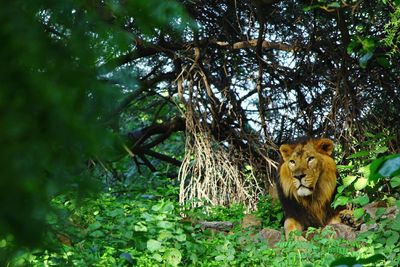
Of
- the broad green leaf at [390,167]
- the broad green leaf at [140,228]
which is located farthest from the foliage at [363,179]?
the broad green leaf at [390,167]

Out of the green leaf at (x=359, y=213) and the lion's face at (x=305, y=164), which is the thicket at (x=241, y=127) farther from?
the lion's face at (x=305, y=164)

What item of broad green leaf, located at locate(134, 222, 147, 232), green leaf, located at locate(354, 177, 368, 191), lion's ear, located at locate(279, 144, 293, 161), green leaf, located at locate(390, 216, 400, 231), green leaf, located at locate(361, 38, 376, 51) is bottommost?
green leaf, located at locate(390, 216, 400, 231)

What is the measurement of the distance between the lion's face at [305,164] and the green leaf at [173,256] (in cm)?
207

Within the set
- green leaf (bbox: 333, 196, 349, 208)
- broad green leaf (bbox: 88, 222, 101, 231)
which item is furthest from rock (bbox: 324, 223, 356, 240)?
broad green leaf (bbox: 88, 222, 101, 231)

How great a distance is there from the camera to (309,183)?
286 inches

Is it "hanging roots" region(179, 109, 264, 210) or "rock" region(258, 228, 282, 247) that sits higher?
"hanging roots" region(179, 109, 264, 210)

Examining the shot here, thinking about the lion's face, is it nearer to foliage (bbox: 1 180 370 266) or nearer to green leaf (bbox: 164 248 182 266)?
foliage (bbox: 1 180 370 266)

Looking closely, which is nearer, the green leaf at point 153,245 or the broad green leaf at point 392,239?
the green leaf at point 153,245

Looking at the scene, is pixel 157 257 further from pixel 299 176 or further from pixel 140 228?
pixel 299 176

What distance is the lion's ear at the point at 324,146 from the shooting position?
730cm

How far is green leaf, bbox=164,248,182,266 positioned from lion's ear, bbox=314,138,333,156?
7.43 ft

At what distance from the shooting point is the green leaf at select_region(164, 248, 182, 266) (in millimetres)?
5422

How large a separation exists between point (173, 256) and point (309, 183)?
2.15 meters

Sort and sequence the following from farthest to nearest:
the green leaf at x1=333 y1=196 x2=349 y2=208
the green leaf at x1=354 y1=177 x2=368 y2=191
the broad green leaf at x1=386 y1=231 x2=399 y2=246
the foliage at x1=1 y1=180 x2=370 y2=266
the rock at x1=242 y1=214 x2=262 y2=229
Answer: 1. the rock at x1=242 y1=214 x2=262 y2=229
2. the green leaf at x1=333 y1=196 x2=349 y2=208
3. the green leaf at x1=354 y1=177 x2=368 y2=191
4. the broad green leaf at x1=386 y1=231 x2=399 y2=246
5. the foliage at x1=1 y1=180 x2=370 y2=266
